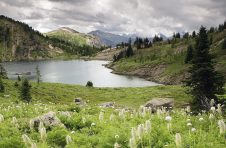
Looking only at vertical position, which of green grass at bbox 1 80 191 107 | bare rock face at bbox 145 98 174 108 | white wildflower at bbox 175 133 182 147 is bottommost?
green grass at bbox 1 80 191 107

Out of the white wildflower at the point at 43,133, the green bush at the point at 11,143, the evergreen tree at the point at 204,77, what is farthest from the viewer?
the evergreen tree at the point at 204,77

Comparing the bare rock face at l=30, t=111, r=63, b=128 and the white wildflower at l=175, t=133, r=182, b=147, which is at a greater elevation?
the white wildflower at l=175, t=133, r=182, b=147

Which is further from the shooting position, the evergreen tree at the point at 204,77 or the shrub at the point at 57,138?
the evergreen tree at the point at 204,77

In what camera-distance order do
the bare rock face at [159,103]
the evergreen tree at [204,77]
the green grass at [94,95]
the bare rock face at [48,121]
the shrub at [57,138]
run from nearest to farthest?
the shrub at [57,138]
the bare rock face at [48,121]
the evergreen tree at [204,77]
the bare rock face at [159,103]
the green grass at [94,95]

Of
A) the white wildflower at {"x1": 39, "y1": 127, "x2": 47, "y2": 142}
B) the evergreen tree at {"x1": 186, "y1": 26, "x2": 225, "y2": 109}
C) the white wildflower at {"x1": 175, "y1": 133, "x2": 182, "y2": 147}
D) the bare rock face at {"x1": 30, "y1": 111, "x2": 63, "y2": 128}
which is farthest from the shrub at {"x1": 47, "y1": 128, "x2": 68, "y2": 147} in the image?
the evergreen tree at {"x1": 186, "y1": 26, "x2": 225, "y2": 109}

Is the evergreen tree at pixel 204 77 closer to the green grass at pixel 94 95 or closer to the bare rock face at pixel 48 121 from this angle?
the bare rock face at pixel 48 121

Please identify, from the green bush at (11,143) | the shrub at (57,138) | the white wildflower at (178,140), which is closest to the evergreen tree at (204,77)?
the shrub at (57,138)

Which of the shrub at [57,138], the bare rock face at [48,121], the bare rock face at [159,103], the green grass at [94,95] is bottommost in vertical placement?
the green grass at [94,95]

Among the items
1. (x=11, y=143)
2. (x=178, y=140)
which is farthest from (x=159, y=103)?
(x=178, y=140)

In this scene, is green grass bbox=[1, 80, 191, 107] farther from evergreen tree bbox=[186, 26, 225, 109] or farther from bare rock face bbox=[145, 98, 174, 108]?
evergreen tree bbox=[186, 26, 225, 109]

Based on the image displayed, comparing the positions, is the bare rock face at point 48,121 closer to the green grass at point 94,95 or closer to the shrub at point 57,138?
the shrub at point 57,138

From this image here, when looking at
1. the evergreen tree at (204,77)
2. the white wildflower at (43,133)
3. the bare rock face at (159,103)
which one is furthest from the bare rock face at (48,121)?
the bare rock face at (159,103)

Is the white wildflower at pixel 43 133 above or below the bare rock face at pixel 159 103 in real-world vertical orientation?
above

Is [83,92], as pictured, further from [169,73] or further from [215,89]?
[169,73]
